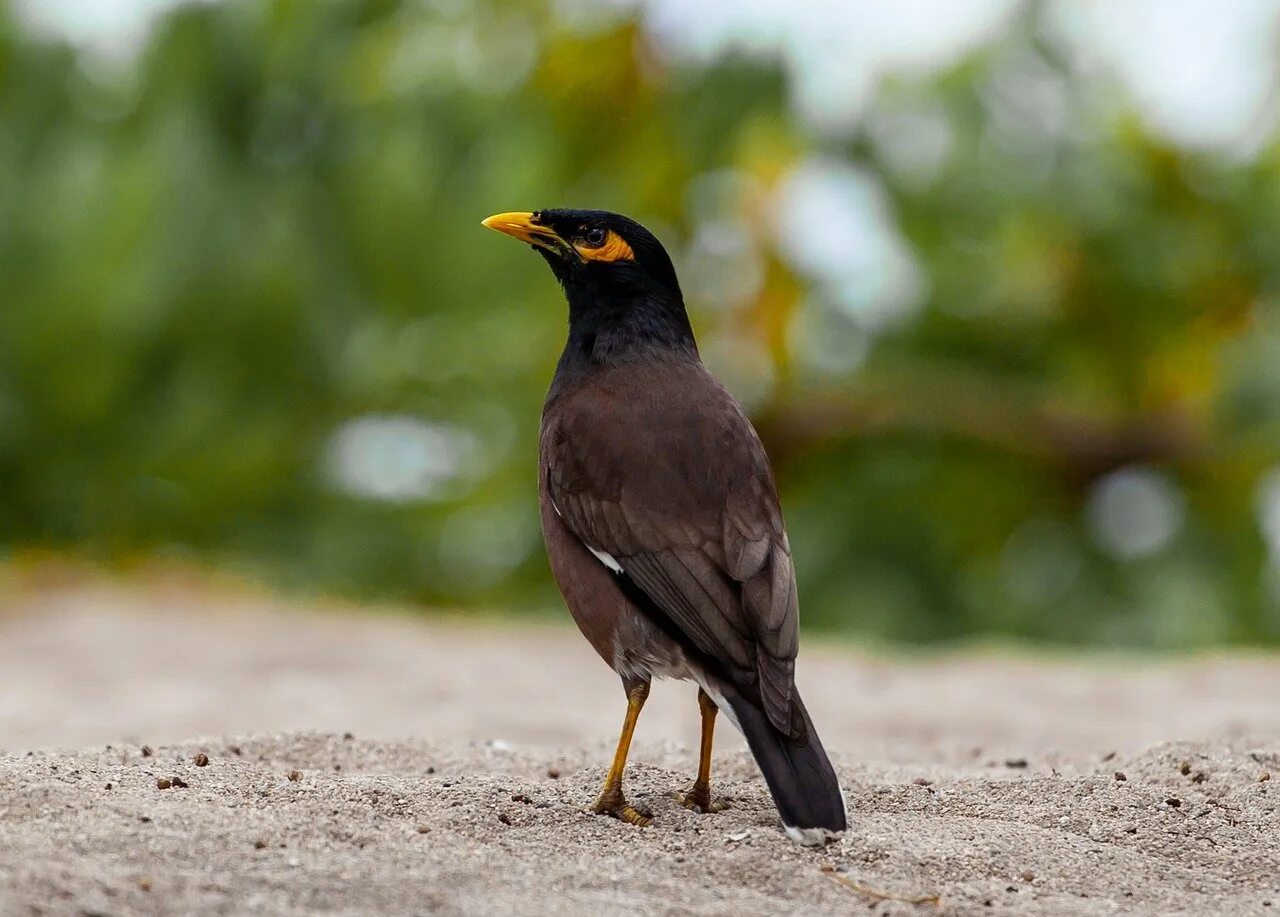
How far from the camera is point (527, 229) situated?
3.78m

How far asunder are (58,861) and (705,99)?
8.75m

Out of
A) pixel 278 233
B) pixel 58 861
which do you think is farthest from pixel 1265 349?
pixel 58 861

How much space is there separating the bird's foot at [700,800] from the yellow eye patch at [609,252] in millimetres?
1231

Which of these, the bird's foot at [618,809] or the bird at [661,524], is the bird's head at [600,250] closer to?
the bird at [661,524]

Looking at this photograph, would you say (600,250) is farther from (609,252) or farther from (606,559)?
(606,559)

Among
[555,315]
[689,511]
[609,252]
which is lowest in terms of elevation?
[689,511]

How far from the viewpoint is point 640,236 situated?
3.78 m

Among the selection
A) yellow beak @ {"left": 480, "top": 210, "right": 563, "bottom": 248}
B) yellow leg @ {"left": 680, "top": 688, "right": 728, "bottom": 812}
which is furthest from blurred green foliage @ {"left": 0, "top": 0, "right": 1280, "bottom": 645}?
yellow leg @ {"left": 680, "top": 688, "right": 728, "bottom": 812}

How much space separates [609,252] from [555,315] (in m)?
5.55

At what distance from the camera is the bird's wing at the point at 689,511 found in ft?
10.2

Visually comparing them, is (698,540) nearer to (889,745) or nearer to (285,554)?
(889,745)

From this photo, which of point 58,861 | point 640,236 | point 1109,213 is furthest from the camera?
point 1109,213

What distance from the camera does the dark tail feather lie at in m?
2.88

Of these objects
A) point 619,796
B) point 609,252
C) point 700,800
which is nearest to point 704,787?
point 700,800
